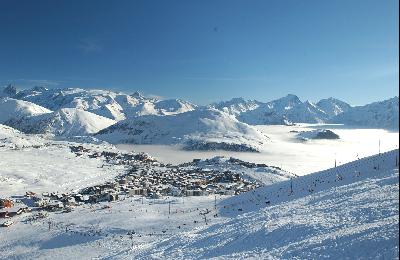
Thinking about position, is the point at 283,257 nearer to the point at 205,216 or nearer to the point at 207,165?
the point at 205,216

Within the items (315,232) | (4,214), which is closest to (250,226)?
(315,232)

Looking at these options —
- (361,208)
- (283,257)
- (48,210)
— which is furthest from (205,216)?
(48,210)

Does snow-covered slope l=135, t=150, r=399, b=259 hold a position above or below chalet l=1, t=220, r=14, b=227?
above

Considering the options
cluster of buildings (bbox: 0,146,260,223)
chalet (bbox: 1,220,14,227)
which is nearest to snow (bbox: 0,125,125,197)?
cluster of buildings (bbox: 0,146,260,223)

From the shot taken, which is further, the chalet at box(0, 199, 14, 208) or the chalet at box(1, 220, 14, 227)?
the chalet at box(0, 199, 14, 208)

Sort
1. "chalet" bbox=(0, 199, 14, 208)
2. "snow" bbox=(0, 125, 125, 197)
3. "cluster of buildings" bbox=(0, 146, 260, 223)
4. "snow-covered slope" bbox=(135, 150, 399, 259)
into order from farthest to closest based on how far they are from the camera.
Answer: "snow" bbox=(0, 125, 125, 197), "cluster of buildings" bbox=(0, 146, 260, 223), "chalet" bbox=(0, 199, 14, 208), "snow-covered slope" bbox=(135, 150, 399, 259)

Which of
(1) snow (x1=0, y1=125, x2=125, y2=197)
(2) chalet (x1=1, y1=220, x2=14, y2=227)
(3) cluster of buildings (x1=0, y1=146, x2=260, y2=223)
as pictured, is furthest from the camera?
(1) snow (x1=0, y1=125, x2=125, y2=197)

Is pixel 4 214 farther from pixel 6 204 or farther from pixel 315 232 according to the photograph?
pixel 315 232

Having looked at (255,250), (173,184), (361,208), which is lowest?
(173,184)

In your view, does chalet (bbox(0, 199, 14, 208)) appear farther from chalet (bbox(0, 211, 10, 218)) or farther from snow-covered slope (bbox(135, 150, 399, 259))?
snow-covered slope (bbox(135, 150, 399, 259))
